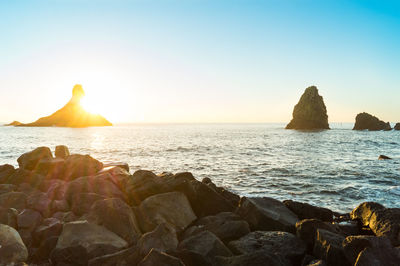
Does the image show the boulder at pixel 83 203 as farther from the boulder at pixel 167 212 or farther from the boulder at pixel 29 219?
the boulder at pixel 167 212

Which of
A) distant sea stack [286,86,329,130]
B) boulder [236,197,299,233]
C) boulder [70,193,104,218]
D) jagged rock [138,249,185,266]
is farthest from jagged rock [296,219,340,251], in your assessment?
distant sea stack [286,86,329,130]

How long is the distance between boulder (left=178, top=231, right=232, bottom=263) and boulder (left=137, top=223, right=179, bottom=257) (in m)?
0.26

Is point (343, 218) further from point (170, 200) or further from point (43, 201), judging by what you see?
point (43, 201)

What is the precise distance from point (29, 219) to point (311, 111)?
140m

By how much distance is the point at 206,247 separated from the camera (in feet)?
21.7

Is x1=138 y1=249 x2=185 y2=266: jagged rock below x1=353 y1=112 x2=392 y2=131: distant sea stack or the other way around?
below

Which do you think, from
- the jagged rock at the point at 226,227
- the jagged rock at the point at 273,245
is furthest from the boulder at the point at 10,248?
the jagged rock at the point at 273,245

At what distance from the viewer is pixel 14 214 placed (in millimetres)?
8938

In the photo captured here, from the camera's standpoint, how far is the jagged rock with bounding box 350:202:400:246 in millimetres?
7929

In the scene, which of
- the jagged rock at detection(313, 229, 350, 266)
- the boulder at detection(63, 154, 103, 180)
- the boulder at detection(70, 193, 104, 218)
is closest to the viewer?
the jagged rock at detection(313, 229, 350, 266)

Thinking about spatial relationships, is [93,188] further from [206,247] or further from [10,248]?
[206,247]

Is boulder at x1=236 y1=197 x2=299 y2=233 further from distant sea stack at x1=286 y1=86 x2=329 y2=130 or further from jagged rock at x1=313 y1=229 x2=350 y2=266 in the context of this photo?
distant sea stack at x1=286 y1=86 x2=329 y2=130

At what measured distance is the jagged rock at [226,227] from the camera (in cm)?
789

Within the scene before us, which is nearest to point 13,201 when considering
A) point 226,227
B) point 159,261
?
point 159,261
